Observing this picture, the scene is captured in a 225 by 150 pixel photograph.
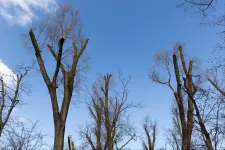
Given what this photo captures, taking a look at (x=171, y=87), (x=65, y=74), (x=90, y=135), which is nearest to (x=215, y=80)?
(x=171, y=87)

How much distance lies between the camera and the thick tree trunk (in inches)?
269

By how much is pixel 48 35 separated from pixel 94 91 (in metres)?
11.2

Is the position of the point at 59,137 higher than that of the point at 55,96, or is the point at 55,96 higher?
the point at 55,96

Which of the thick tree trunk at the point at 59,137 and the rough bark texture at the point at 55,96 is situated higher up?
the rough bark texture at the point at 55,96

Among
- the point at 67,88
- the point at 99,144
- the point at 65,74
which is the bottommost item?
the point at 99,144

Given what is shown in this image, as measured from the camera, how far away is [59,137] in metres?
6.90

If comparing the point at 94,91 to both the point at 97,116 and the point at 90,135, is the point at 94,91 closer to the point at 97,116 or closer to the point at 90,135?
the point at 97,116

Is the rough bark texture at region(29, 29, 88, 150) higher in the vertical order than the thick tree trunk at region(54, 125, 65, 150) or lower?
higher

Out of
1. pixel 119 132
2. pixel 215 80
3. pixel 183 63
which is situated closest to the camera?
pixel 183 63

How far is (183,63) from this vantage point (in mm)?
11953

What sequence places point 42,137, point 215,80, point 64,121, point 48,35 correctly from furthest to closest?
point 215,80 → point 42,137 → point 48,35 → point 64,121

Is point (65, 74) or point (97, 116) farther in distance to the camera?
point (97, 116)

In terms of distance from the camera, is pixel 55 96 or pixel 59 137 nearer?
pixel 59 137

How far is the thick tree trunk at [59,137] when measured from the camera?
6.83m
